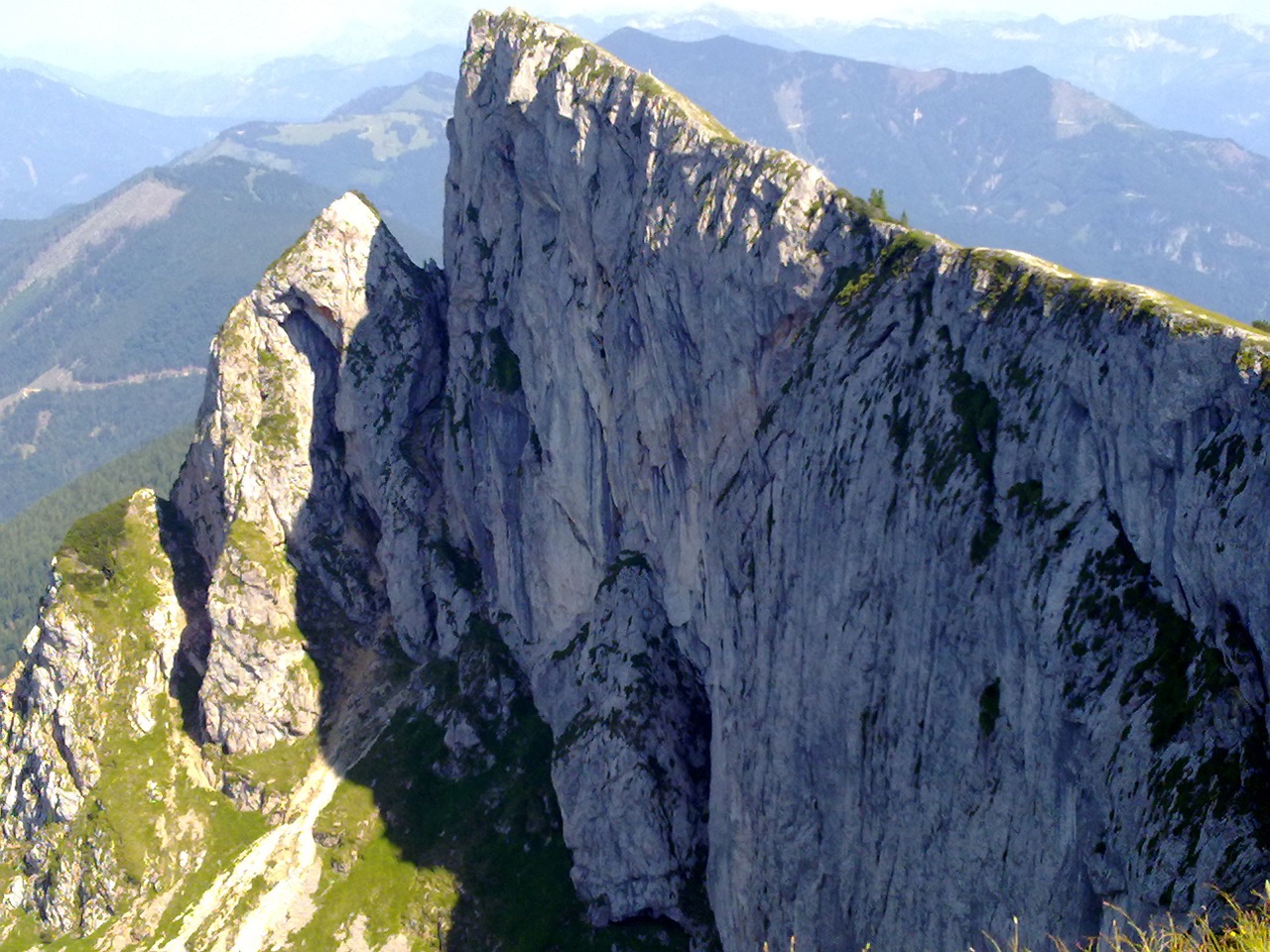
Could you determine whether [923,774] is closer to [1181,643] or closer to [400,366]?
[1181,643]

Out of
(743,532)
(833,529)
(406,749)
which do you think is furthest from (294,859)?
(833,529)

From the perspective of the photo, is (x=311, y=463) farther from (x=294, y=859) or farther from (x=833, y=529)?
(x=833, y=529)

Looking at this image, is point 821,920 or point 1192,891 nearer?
point 1192,891

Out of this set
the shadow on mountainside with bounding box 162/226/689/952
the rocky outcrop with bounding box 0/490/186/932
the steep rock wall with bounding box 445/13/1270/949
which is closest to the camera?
the steep rock wall with bounding box 445/13/1270/949

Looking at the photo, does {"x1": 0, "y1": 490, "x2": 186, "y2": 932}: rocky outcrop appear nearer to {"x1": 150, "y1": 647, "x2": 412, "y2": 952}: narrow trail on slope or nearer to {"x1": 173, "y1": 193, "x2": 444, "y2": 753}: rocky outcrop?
{"x1": 173, "y1": 193, "x2": 444, "y2": 753}: rocky outcrop

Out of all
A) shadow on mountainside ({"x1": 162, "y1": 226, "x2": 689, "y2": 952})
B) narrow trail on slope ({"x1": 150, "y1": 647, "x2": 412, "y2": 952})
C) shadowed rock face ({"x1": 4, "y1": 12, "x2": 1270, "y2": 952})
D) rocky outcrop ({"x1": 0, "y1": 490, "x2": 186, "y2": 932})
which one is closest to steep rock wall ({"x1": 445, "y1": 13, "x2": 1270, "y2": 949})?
shadowed rock face ({"x1": 4, "y1": 12, "x2": 1270, "y2": 952})

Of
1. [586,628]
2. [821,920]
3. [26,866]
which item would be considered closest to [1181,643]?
[821,920]
